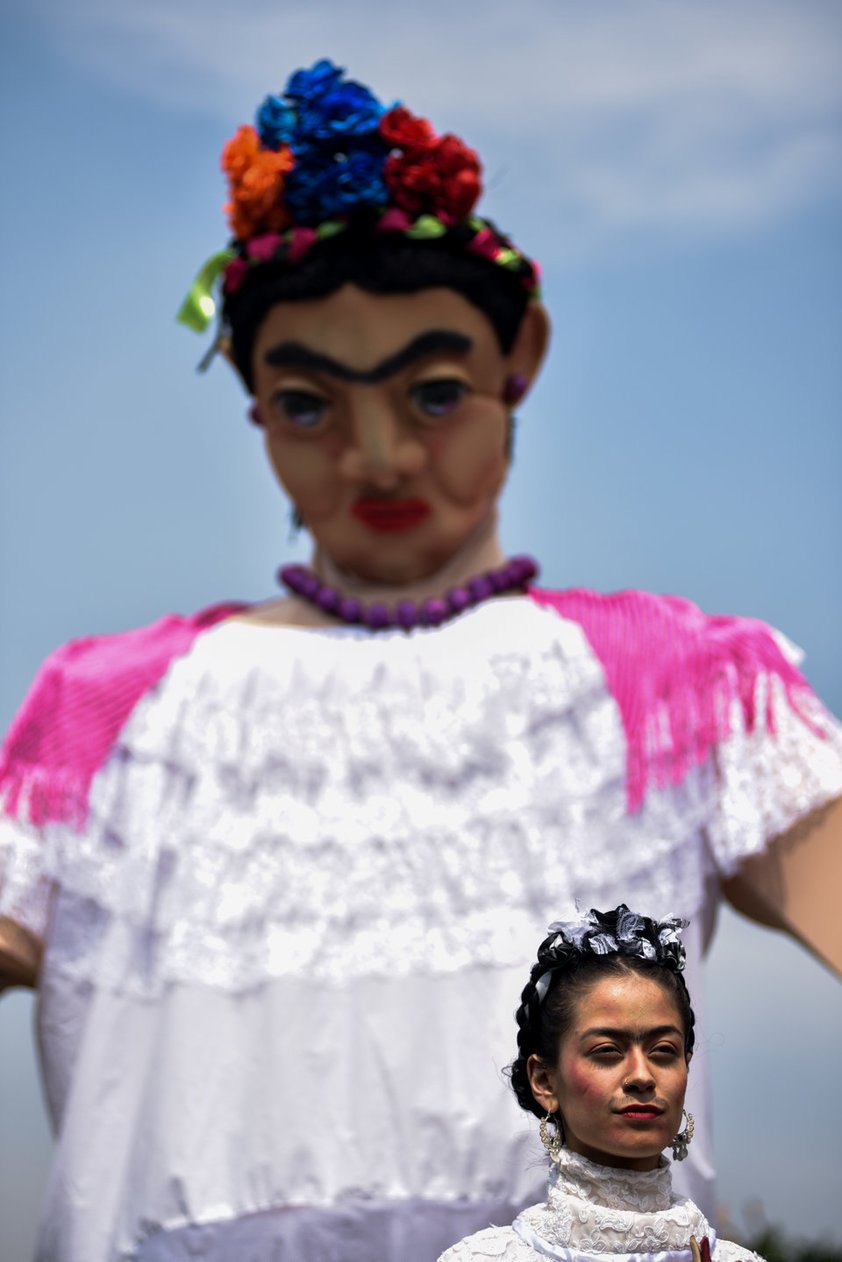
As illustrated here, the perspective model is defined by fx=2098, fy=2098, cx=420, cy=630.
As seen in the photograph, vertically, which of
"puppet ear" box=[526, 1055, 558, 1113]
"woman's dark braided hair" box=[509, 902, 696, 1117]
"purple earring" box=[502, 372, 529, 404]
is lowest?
"puppet ear" box=[526, 1055, 558, 1113]

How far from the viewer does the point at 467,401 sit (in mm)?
3646

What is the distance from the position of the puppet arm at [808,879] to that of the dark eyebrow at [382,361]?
1002 mm

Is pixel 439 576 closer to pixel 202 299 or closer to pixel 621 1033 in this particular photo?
pixel 202 299

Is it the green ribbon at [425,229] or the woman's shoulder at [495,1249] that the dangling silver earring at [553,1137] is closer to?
the woman's shoulder at [495,1249]

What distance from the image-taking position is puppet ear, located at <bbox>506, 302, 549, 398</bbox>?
3803mm

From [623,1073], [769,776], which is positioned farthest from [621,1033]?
[769,776]

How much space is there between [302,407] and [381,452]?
187 mm

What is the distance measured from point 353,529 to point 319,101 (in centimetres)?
75

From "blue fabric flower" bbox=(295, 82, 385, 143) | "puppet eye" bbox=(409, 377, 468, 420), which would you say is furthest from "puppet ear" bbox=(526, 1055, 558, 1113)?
"blue fabric flower" bbox=(295, 82, 385, 143)

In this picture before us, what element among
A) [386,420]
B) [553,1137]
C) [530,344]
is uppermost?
[530,344]

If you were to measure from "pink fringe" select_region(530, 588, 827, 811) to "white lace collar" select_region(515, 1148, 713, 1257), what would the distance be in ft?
4.00

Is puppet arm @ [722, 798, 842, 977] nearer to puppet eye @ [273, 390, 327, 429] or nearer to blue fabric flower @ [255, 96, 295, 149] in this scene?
puppet eye @ [273, 390, 327, 429]

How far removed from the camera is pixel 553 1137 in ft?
7.66

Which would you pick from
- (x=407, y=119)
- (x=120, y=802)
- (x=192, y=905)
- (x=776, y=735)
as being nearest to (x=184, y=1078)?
(x=192, y=905)
